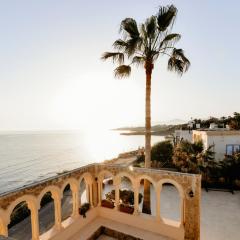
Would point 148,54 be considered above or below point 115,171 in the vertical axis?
above

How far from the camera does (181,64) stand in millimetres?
10906

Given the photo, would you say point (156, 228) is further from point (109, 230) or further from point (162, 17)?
point (162, 17)

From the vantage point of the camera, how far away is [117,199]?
446 inches

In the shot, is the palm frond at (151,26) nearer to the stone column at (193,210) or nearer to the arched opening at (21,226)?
the stone column at (193,210)

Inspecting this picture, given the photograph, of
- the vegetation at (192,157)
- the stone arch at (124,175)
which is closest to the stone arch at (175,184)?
the stone arch at (124,175)

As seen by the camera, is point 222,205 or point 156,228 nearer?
point 156,228

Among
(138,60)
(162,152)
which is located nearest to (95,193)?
(138,60)

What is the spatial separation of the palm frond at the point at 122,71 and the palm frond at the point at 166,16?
261cm

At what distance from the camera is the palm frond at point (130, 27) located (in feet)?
35.2

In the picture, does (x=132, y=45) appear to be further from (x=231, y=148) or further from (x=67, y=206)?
(x=231, y=148)

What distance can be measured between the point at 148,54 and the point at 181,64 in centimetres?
178

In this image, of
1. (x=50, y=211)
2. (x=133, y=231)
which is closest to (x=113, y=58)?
(x=133, y=231)

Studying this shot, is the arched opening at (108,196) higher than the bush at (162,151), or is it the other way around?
the bush at (162,151)

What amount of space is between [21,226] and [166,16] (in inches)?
615
